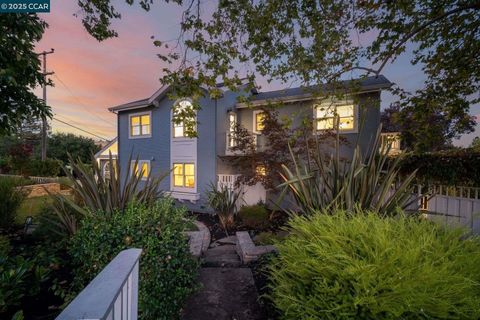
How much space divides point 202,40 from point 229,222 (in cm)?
564

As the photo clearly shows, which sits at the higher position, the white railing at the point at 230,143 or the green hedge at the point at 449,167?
the white railing at the point at 230,143

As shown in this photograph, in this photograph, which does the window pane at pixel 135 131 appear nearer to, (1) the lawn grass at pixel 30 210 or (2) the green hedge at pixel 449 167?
(1) the lawn grass at pixel 30 210

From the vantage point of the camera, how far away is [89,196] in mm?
3367

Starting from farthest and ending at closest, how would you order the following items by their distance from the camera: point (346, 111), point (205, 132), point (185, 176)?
point (185, 176)
point (205, 132)
point (346, 111)

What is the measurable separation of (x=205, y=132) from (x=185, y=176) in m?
2.58

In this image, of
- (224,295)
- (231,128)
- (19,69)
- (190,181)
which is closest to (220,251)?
(224,295)

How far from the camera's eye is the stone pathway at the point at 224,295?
2.76 m

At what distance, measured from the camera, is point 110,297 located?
3.51 feet

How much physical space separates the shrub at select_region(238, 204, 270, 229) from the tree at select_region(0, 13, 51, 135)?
610 centimetres

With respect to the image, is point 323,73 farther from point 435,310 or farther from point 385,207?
point 435,310

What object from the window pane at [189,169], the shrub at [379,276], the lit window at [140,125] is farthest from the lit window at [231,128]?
the shrub at [379,276]

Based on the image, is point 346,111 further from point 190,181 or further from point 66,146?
point 66,146

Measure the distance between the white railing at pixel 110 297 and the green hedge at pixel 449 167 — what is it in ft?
19.3

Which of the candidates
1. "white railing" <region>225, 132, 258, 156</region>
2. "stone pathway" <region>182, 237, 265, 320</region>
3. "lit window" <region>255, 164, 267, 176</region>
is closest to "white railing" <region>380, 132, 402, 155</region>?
"stone pathway" <region>182, 237, 265, 320</region>
